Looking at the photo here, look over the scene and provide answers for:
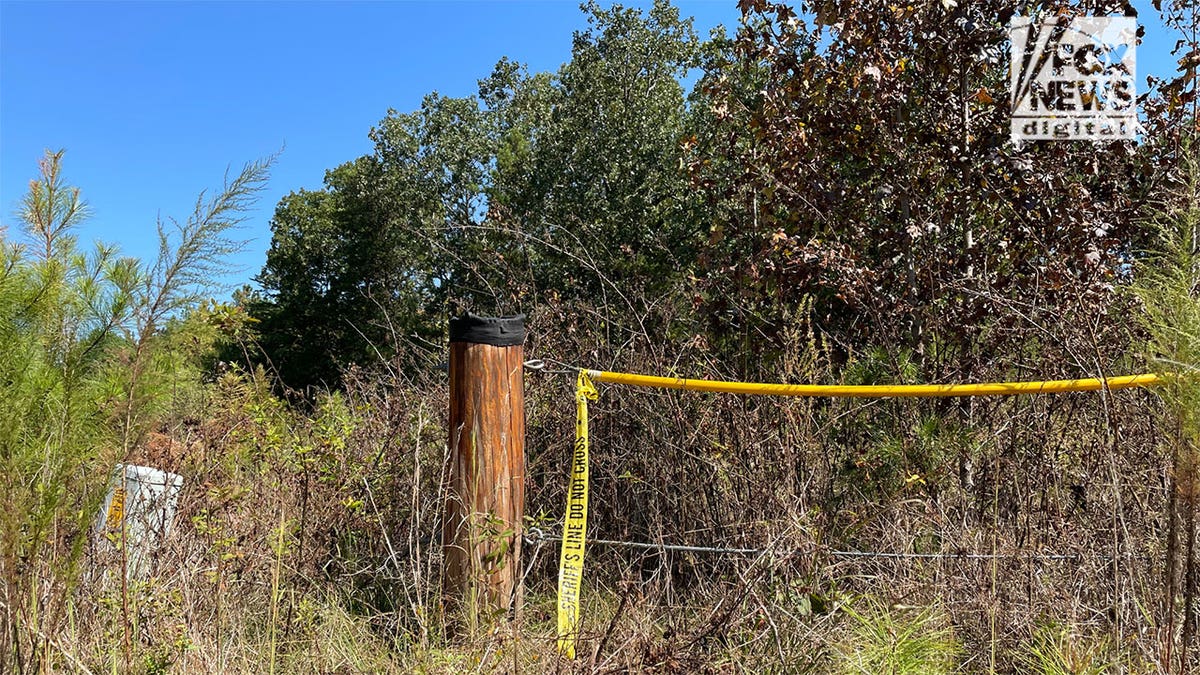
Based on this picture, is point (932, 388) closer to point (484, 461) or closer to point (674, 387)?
point (674, 387)

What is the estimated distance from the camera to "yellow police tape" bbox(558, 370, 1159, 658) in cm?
260

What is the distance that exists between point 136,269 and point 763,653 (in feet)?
7.41

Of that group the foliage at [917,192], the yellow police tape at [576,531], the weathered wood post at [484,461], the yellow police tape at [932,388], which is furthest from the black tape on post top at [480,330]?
the foliage at [917,192]

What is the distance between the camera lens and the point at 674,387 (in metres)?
2.81

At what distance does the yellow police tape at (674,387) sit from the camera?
8.52 ft

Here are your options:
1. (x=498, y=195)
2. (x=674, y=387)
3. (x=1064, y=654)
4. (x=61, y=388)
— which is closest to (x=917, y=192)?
(x=674, y=387)

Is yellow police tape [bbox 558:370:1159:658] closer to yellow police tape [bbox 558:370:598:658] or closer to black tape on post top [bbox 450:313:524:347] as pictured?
yellow police tape [bbox 558:370:598:658]

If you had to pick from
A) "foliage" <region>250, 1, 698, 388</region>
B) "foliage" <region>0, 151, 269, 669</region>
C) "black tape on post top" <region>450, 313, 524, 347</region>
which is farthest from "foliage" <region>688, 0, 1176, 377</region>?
"foliage" <region>250, 1, 698, 388</region>

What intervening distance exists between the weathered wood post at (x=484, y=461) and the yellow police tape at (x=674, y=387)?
20cm

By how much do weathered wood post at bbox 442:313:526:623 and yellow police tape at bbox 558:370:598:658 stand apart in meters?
0.19

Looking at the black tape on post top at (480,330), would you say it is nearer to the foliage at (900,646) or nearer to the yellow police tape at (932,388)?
the yellow police tape at (932,388)

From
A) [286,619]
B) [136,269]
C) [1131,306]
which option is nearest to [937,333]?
[1131,306]

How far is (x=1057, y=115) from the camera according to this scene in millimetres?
4293

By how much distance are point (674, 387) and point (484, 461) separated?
695mm
